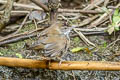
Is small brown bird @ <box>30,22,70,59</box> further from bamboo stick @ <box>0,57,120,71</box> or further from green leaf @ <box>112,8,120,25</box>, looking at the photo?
green leaf @ <box>112,8,120,25</box>

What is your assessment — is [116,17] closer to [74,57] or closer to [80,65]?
[74,57]

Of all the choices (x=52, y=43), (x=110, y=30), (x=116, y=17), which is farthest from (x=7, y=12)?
(x=116, y=17)

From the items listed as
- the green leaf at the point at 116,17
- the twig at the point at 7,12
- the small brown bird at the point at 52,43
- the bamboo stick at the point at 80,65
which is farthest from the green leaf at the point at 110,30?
the twig at the point at 7,12

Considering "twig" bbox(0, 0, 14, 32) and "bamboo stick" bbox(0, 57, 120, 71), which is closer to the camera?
"bamboo stick" bbox(0, 57, 120, 71)

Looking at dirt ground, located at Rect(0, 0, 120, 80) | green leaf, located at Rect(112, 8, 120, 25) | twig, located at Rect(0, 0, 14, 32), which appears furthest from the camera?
green leaf, located at Rect(112, 8, 120, 25)

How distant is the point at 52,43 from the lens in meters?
3.05

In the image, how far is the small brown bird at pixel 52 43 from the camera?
116 inches

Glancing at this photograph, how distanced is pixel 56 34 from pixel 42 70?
79 centimetres

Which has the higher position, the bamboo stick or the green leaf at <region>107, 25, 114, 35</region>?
the green leaf at <region>107, 25, 114, 35</region>

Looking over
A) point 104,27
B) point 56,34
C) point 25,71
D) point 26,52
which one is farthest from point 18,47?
point 104,27

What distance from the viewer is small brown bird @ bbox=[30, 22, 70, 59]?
116 inches

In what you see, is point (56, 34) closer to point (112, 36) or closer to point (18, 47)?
point (18, 47)

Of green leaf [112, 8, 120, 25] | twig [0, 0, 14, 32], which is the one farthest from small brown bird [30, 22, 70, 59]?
green leaf [112, 8, 120, 25]

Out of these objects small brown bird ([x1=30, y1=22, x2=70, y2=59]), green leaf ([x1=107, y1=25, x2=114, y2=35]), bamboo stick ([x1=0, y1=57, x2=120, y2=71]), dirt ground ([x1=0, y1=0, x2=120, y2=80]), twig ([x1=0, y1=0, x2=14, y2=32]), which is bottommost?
dirt ground ([x1=0, y1=0, x2=120, y2=80])
